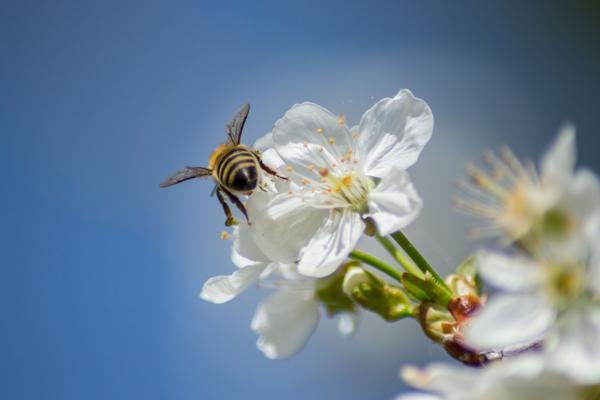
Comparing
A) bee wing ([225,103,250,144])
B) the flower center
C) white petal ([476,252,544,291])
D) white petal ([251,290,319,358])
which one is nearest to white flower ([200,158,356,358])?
white petal ([251,290,319,358])

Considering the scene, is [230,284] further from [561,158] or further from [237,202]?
[561,158]

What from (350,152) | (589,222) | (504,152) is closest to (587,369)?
(589,222)

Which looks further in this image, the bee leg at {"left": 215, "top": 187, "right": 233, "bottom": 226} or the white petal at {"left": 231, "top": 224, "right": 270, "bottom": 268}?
the bee leg at {"left": 215, "top": 187, "right": 233, "bottom": 226}

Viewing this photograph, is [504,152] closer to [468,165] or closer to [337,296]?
[468,165]

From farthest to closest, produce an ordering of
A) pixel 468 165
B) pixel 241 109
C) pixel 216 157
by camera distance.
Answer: pixel 241 109 < pixel 216 157 < pixel 468 165

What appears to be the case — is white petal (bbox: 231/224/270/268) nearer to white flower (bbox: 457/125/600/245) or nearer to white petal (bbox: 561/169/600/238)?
white flower (bbox: 457/125/600/245)

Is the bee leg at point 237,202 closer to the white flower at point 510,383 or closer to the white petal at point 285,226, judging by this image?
the white petal at point 285,226

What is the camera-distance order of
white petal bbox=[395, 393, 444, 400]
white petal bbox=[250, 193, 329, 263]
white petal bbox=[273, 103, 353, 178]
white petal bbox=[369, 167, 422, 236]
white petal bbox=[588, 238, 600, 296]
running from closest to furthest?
1. white petal bbox=[588, 238, 600, 296]
2. white petal bbox=[395, 393, 444, 400]
3. white petal bbox=[369, 167, 422, 236]
4. white petal bbox=[250, 193, 329, 263]
5. white petal bbox=[273, 103, 353, 178]

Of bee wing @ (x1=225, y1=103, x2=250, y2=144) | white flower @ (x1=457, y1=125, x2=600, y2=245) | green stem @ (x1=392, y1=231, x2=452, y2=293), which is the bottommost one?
white flower @ (x1=457, y1=125, x2=600, y2=245)
